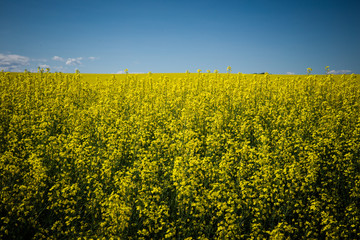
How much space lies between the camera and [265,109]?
9.66m

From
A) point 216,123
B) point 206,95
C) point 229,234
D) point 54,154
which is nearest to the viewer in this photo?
point 229,234

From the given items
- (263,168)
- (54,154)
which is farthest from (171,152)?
(54,154)

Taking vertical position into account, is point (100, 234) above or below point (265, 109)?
below

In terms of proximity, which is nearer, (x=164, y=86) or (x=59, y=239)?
(x=59, y=239)

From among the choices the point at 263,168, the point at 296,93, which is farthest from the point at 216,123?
the point at 296,93

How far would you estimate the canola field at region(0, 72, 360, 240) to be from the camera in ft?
14.3

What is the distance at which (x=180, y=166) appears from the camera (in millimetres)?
4914

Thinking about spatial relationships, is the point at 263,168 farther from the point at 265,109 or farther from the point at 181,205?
the point at 265,109

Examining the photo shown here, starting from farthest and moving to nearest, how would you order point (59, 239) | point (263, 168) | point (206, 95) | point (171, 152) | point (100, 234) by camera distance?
point (206, 95)
point (171, 152)
point (263, 168)
point (59, 239)
point (100, 234)

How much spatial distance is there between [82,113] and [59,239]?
5969 millimetres

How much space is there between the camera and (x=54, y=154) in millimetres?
5773

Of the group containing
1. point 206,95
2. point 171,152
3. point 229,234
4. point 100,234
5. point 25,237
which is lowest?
point 25,237

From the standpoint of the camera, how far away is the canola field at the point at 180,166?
4344 mm

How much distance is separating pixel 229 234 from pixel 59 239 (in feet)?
12.7
